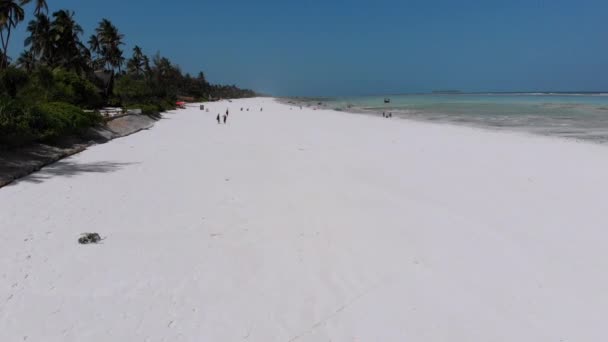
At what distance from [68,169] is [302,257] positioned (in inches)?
322

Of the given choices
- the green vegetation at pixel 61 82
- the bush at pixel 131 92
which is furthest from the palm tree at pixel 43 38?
the bush at pixel 131 92

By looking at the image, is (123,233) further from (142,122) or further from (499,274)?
(142,122)

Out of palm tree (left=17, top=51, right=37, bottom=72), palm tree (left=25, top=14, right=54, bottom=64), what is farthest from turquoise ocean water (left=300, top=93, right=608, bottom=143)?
palm tree (left=17, top=51, right=37, bottom=72)

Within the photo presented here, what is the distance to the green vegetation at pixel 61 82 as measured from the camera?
39.9ft

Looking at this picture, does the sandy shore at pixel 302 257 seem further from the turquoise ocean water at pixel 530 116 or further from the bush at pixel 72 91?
the bush at pixel 72 91

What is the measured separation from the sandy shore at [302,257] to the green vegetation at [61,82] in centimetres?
361

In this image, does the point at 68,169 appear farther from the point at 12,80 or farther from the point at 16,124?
the point at 12,80

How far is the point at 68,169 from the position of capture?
31.9 feet

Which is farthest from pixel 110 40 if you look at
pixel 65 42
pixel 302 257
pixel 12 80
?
pixel 302 257

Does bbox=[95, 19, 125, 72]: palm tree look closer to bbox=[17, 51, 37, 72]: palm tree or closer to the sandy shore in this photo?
bbox=[17, 51, 37, 72]: palm tree

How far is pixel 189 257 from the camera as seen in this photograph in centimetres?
476

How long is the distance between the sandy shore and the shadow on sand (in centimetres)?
8


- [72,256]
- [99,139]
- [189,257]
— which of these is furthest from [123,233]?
[99,139]

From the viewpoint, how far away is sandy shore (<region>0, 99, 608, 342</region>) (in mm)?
3400
